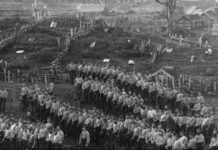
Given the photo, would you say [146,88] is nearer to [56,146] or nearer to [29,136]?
[56,146]

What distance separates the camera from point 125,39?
68750 mm

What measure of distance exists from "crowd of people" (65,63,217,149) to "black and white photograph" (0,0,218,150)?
0.19 ft

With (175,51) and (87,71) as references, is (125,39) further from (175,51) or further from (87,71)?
(87,71)

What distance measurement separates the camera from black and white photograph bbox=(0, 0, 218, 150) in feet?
98.0

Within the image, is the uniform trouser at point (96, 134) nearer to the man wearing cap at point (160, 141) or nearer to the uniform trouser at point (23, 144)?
the uniform trouser at point (23, 144)

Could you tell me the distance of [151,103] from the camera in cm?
3847

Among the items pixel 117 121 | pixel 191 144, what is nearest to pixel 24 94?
pixel 117 121

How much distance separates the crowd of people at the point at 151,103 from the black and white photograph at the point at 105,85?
0.19ft

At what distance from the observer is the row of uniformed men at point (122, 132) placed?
27297 millimetres

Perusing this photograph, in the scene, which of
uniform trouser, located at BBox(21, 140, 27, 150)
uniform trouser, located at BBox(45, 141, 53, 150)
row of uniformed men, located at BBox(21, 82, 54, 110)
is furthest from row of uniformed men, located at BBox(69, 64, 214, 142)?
uniform trouser, located at BBox(21, 140, 27, 150)

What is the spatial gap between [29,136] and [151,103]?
11.7 m

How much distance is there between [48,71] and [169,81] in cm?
1169

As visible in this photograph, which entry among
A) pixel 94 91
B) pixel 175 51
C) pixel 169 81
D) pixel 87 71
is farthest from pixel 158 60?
pixel 94 91

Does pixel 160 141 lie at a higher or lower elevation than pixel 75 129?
higher
